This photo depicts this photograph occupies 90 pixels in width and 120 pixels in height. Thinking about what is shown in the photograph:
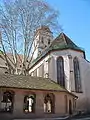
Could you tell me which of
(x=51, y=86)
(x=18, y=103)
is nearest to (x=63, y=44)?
(x=51, y=86)

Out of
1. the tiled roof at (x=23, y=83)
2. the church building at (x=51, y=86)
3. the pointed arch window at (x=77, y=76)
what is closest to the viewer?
the tiled roof at (x=23, y=83)

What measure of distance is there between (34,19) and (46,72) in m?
9.26

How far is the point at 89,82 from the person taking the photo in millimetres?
A: 30297

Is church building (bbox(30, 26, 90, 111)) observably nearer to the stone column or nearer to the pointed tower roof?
the pointed tower roof

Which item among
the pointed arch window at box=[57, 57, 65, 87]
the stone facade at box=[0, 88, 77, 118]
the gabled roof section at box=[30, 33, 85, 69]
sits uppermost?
the gabled roof section at box=[30, 33, 85, 69]

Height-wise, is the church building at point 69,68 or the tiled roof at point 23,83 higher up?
the church building at point 69,68

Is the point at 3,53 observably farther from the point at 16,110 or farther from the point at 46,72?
the point at 16,110

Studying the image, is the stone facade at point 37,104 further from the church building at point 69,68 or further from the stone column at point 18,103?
the church building at point 69,68

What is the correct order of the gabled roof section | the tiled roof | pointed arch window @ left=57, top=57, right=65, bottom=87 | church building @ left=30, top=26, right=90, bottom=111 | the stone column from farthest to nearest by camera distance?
the gabled roof section → pointed arch window @ left=57, top=57, right=65, bottom=87 → church building @ left=30, top=26, right=90, bottom=111 → the tiled roof → the stone column

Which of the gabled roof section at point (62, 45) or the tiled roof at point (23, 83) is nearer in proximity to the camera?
the tiled roof at point (23, 83)

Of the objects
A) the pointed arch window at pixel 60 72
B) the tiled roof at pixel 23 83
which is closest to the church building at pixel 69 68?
the pointed arch window at pixel 60 72

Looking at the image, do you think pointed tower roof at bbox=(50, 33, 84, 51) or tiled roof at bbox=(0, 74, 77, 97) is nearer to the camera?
tiled roof at bbox=(0, 74, 77, 97)

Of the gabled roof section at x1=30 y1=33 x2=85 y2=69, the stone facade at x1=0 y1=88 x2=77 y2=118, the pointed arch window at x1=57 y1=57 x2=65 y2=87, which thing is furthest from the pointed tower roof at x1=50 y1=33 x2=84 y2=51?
the stone facade at x1=0 y1=88 x2=77 y2=118

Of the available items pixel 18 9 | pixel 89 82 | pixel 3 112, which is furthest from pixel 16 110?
pixel 89 82
